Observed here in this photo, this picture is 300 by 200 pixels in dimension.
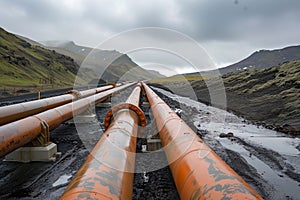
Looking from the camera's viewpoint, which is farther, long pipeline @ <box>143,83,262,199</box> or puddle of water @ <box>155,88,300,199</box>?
puddle of water @ <box>155,88,300,199</box>

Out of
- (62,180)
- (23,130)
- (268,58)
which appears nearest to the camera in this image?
(62,180)

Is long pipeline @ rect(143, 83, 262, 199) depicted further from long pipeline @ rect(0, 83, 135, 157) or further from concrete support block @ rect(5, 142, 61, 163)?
concrete support block @ rect(5, 142, 61, 163)

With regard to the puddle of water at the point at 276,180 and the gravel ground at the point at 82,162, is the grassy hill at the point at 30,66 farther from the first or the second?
the puddle of water at the point at 276,180

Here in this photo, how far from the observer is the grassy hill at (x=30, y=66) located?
4433 centimetres

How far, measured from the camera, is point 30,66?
185 ft

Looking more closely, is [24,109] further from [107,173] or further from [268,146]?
[268,146]

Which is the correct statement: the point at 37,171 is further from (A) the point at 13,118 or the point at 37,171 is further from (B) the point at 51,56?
(B) the point at 51,56

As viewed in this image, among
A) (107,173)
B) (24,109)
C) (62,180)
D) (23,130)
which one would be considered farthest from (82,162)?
(24,109)

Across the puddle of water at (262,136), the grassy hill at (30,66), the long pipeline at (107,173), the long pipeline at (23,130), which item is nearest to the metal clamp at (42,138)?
the long pipeline at (23,130)

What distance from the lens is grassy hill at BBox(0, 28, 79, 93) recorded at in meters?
44.3

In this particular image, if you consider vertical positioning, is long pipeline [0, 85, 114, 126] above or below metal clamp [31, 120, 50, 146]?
above

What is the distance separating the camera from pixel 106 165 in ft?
8.87

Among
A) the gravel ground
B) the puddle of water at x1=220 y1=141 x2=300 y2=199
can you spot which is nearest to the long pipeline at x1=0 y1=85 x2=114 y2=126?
the gravel ground

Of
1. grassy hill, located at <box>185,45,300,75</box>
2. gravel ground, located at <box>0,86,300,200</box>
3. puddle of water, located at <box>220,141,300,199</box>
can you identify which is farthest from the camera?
grassy hill, located at <box>185,45,300,75</box>
